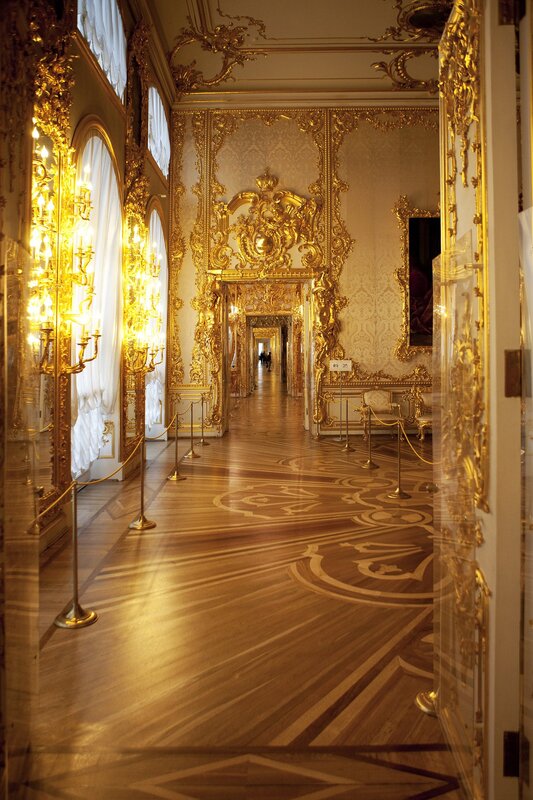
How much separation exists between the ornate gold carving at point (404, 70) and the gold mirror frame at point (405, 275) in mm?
1768

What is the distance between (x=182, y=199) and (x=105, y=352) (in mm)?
4855

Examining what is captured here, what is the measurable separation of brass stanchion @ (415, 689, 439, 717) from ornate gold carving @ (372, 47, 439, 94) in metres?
9.01

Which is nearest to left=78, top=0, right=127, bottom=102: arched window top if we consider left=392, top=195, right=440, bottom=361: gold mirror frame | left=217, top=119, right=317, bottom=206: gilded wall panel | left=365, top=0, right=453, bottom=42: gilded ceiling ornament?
left=217, top=119, right=317, bottom=206: gilded wall panel

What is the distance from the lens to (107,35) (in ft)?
19.3

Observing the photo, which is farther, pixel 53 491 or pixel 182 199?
pixel 182 199

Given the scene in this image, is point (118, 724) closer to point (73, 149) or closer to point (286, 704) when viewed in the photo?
point (286, 704)

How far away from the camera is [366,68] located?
9.30 metres

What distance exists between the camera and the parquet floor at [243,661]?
1.90 metres

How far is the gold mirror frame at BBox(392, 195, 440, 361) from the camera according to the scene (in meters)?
9.98

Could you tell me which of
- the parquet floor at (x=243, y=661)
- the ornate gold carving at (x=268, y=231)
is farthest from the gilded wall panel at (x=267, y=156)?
the parquet floor at (x=243, y=661)

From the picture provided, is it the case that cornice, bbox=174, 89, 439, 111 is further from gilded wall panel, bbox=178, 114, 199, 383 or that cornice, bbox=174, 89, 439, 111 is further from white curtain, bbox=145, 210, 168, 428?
white curtain, bbox=145, 210, 168, 428

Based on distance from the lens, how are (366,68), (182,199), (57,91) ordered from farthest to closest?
1. (182,199)
2. (366,68)
3. (57,91)

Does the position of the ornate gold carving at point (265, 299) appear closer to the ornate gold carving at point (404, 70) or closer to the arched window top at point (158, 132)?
the arched window top at point (158, 132)

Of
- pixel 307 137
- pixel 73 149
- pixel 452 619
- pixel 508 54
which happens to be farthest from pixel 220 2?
pixel 452 619
